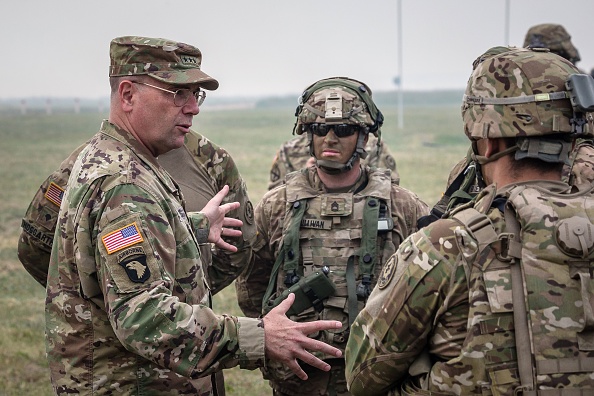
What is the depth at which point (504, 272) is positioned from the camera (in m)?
2.88

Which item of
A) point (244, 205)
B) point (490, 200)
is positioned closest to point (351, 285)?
point (244, 205)

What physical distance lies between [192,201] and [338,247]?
0.95 m

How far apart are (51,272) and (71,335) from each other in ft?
0.97

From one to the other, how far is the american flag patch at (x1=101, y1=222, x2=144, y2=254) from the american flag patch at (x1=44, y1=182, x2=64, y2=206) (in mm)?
1313

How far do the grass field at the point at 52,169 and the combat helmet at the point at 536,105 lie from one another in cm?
489

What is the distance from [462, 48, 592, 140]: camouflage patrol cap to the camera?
9.85ft

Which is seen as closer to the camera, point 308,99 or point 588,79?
point 588,79

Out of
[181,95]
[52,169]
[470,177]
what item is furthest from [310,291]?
[52,169]

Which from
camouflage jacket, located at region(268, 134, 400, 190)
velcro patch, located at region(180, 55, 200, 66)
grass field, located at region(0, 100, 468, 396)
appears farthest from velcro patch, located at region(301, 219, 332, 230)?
camouflage jacket, located at region(268, 134, 400, 190)

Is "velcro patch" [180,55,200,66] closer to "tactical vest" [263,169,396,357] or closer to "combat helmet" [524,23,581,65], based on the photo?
"tactical vest" [263,169,396,357]

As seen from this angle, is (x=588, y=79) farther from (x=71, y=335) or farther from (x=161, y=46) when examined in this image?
(x=71, y=335)

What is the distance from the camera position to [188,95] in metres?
3.94

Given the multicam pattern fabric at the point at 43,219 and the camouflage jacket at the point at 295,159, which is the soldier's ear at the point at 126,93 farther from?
the camouflage jacket at the point at 295,159

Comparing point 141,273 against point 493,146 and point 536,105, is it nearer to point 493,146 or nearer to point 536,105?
point 493,146
